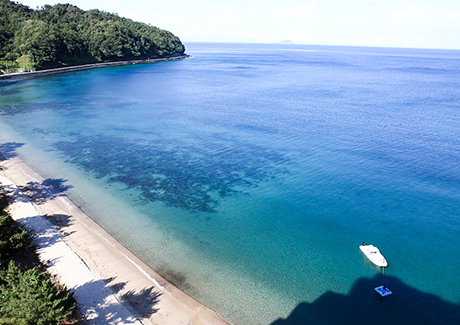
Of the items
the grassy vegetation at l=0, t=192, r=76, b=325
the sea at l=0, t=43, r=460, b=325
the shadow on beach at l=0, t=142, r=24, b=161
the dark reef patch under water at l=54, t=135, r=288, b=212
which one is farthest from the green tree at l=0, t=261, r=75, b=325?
the shadow on beach at l=0, t=142, r=24, b=161

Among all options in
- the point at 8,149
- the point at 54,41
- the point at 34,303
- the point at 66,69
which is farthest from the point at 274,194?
the point at 54,41

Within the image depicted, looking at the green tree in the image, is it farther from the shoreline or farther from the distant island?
the distant island

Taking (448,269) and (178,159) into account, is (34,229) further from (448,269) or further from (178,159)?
(448,269)

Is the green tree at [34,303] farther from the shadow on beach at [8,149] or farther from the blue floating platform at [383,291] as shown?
the shadow on beach at [8,149]

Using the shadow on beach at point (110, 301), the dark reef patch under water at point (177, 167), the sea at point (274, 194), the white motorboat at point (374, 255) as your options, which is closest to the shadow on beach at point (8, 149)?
the sea at point (274, 194)

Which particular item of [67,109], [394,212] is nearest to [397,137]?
[394,212]

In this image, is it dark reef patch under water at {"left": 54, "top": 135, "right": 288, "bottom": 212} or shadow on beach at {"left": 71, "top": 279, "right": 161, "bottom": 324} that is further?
dark reef patch under water at {"left": 54, "top": 135, "right": 288, "bottom": 212}
